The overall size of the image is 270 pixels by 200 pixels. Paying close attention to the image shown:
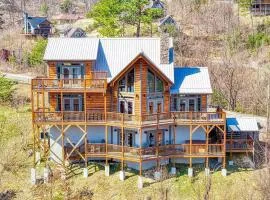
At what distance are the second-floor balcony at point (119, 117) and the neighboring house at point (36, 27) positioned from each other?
57572 millimetres

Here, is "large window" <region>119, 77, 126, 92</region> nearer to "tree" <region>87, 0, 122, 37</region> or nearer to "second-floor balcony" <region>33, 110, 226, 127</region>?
"second-floor balcony" <region>33, 110, 226, 127</region>

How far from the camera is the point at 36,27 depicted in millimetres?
97500

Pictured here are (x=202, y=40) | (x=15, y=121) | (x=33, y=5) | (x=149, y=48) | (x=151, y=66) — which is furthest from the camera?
(x=33, y=5)

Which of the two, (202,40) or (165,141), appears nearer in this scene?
(165,141)

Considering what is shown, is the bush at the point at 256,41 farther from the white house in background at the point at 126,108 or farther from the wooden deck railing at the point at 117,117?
the wooden deck railing at the point at 117,117

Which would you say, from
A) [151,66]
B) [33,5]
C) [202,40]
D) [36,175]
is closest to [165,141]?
[151,66]

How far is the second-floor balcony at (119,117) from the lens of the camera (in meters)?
41.8

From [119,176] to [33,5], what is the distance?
352ft

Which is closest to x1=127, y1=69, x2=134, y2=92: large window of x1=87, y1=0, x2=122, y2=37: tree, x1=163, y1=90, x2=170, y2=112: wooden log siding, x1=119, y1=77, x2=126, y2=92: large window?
x1=119, y1=77, x2=126, y2=92: large window

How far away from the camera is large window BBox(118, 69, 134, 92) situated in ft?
139

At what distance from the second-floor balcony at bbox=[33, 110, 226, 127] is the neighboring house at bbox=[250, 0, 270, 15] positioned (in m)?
54.3

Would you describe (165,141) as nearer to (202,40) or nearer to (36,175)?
(36,175)

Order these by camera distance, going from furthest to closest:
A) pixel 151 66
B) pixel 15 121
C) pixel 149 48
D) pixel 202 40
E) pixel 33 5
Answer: pixel 33 5 → pixel 202 40 → pixel 15 121 → pixel 149 48 → pixel 151 66

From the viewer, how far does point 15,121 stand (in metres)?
50.2
